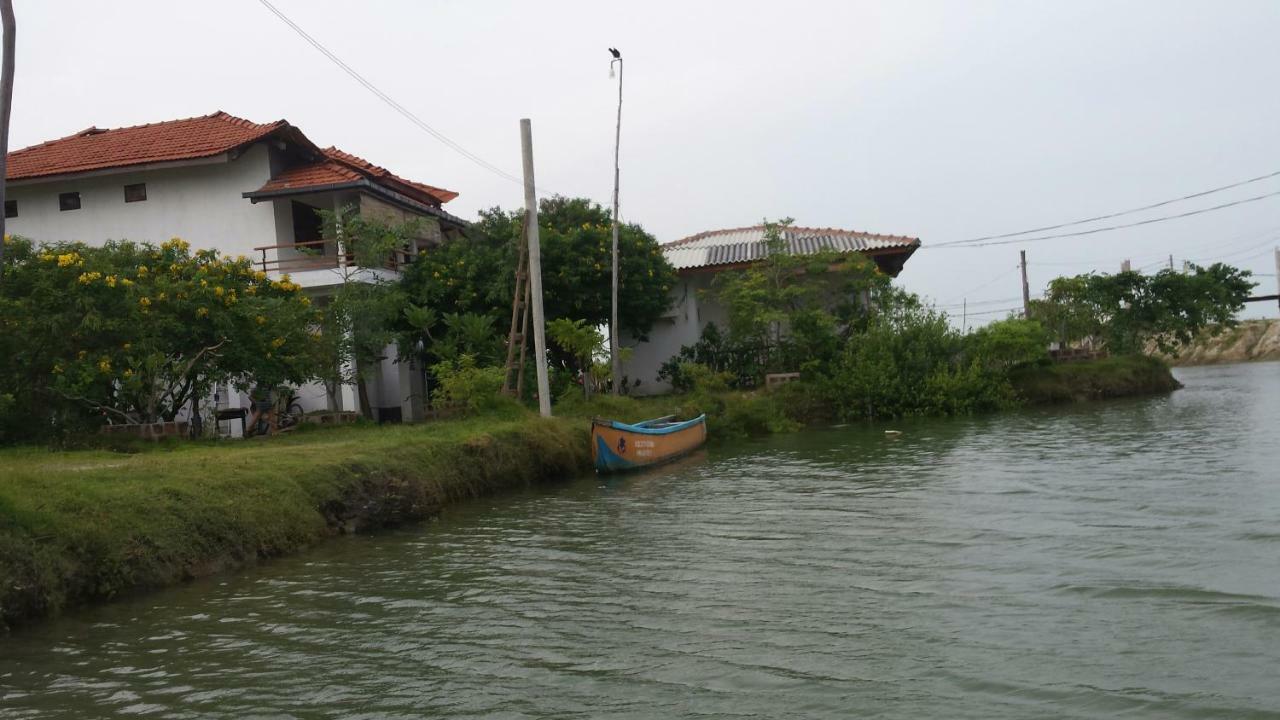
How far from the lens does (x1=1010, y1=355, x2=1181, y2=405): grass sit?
30672 millimetres

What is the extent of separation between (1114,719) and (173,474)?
1013 centimetres

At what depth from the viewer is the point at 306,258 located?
24906mm

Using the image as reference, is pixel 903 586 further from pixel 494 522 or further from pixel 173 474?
pixel 173 474

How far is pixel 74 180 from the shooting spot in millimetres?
26625

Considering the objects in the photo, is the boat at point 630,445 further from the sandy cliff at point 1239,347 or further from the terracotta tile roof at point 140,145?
the sandy cliff at point 1239,347

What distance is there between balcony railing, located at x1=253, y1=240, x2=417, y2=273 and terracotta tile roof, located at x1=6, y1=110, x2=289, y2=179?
2.71 metres

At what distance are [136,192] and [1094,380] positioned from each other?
27677mm

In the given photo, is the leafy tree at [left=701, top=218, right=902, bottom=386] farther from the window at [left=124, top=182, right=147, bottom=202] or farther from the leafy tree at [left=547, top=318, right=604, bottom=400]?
the window at [left=124, top=182, right=147, bottom=202]

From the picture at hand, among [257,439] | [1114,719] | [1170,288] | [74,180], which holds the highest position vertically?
[74,180]

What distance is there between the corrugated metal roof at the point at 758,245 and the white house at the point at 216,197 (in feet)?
29.8

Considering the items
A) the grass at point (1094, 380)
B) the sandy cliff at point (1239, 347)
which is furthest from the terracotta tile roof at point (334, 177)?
the sandy cliff at point (1239, 347)

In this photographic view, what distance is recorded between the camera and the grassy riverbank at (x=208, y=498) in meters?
9.39

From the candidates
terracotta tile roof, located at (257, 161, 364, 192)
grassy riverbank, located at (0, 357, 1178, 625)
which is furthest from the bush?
terracotta tile roof, located at (257, 161, 364, 192)

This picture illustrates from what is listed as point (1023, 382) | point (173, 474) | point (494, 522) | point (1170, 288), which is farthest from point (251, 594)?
point (1170, 288)
